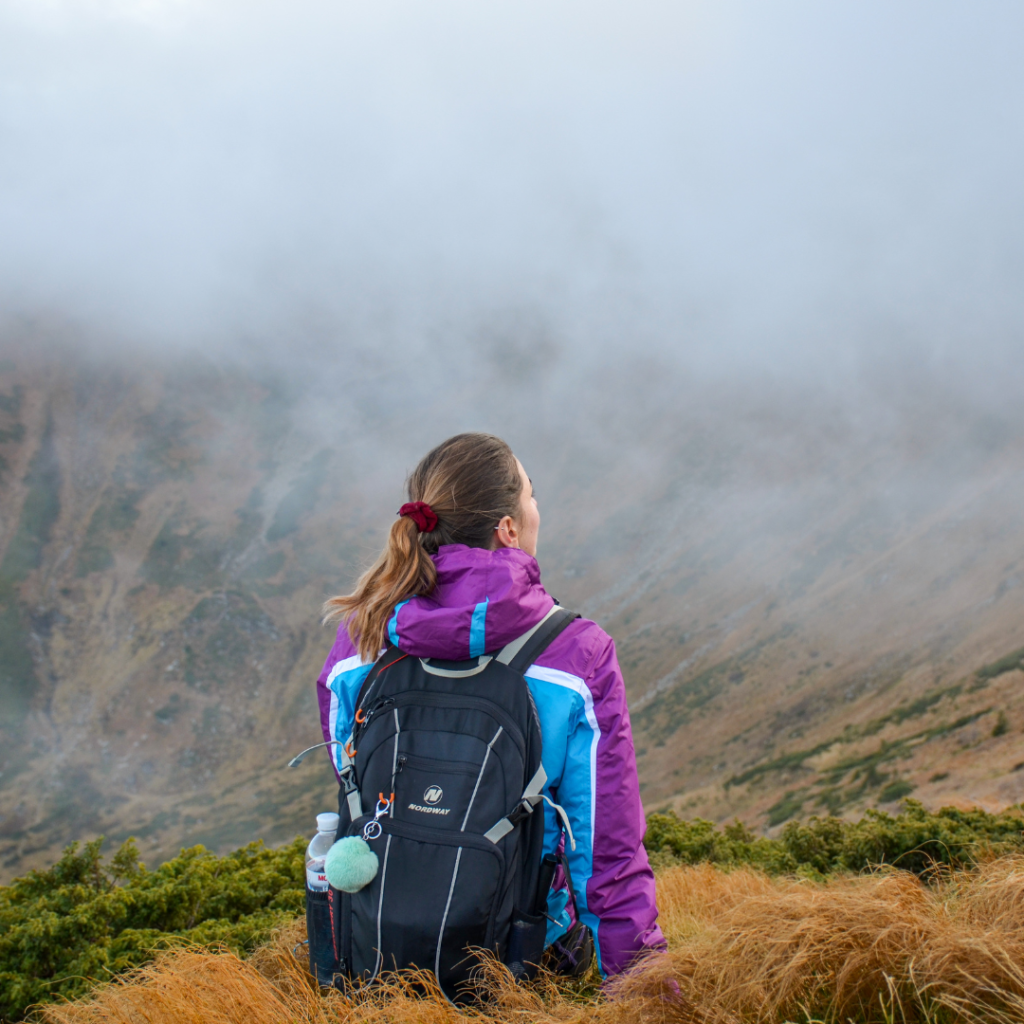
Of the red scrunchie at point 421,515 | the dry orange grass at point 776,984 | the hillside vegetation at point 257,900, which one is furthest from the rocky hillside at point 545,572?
the red scrunchie at point 421,515

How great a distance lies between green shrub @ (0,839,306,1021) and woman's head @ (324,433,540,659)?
2.35 metres

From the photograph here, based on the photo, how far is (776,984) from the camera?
1.94 metres

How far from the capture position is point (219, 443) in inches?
3917

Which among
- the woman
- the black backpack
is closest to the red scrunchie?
the woman

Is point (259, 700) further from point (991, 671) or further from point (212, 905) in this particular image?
point (212, 905)

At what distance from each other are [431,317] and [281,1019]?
137 metres

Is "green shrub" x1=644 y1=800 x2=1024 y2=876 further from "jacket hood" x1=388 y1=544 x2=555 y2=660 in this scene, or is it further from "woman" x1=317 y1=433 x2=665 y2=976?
"jacket hood" x1=388 y1=544 x2=555 y2=660

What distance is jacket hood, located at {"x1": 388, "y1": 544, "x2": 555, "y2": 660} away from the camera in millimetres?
2129

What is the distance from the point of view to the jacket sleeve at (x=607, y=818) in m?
2.23

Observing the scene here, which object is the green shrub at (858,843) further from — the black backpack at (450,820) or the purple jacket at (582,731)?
the black backpack at (450,820)

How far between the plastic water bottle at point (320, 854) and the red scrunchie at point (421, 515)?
99 centimetres

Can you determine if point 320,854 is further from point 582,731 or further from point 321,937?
point 582,731

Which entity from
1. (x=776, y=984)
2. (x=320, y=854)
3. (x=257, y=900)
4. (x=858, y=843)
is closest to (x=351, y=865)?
(x=320, y=854)

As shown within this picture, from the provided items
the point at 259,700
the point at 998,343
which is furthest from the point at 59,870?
the point at 998,343
